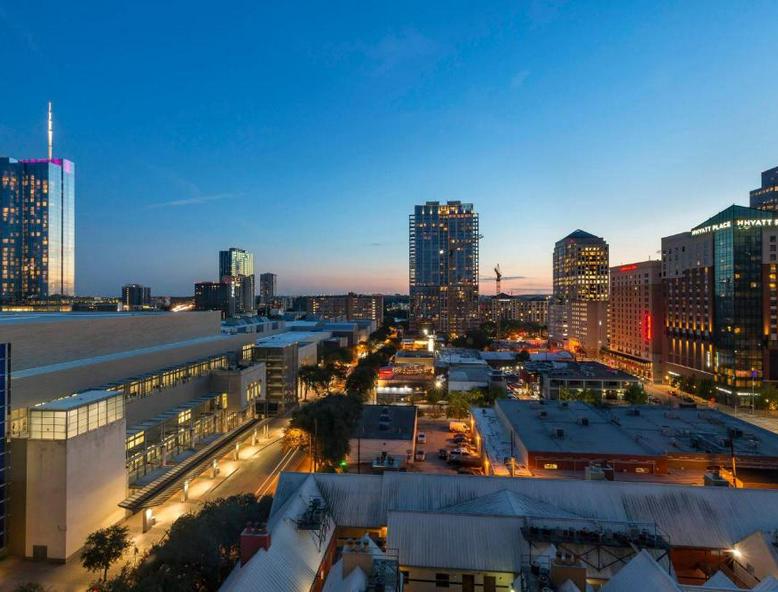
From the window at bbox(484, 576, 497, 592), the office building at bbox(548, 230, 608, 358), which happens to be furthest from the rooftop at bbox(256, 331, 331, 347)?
the office building at bbox(548, 230, 608, 358)

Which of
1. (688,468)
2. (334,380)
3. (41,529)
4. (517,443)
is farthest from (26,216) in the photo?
(688,468)

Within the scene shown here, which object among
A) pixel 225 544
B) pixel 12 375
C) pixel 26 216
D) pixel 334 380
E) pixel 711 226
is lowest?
pixel 334 380

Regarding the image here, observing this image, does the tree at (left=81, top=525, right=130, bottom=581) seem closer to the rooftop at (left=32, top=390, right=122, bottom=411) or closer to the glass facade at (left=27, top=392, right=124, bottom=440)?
the glass facade at (left=27, top=392, right=124, bottom=440)

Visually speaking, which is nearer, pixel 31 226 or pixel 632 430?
pixel 632 430

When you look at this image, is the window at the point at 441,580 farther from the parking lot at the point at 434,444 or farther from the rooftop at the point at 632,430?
the parking lot at the point at 434,444

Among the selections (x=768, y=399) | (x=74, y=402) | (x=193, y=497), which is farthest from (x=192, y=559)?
(x=768, y=399)

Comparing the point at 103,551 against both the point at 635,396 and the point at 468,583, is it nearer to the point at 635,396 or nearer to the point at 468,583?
the point at 468,583

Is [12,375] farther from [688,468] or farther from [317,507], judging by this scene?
[688,468]
